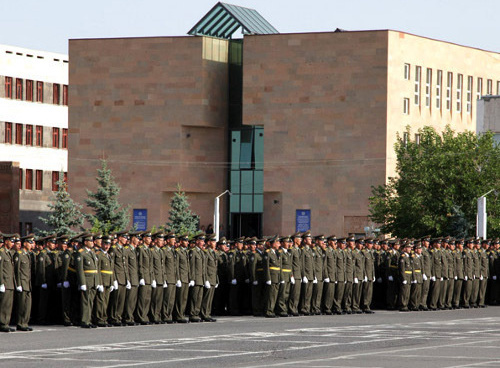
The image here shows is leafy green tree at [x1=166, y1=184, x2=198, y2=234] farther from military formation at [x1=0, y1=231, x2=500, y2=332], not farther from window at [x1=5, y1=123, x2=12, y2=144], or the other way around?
military formation at [x1=0, y1=231, x2=500, y2=332]

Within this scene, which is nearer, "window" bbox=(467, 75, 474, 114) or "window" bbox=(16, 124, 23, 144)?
"window" bbox=(467, 75, 474, 114)

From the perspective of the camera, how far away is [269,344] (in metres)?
19.4

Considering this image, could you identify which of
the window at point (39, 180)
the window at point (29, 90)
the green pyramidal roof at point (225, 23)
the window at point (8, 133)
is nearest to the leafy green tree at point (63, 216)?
the green pyramidal roof at point (225, 23)

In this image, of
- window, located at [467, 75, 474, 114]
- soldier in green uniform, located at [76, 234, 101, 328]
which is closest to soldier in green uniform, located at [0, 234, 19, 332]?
soldier in green uniform, located at [76, 234, 101, 328]

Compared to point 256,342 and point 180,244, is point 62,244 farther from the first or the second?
point 256,342

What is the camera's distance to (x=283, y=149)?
66.5 m

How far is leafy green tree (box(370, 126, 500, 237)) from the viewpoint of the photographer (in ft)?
172

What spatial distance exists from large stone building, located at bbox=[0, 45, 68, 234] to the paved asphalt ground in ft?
173

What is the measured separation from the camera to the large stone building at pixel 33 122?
76625mm

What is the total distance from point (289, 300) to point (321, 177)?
37969 millimetres

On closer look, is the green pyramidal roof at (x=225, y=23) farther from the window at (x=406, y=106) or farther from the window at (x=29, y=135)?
the window at (x=29, y=135)

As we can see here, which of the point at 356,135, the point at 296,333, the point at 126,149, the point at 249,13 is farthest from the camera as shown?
the point at 249,13

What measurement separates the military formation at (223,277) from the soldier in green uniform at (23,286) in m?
0.02

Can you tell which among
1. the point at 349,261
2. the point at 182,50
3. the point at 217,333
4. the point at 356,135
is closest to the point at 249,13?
the point at 182,50
